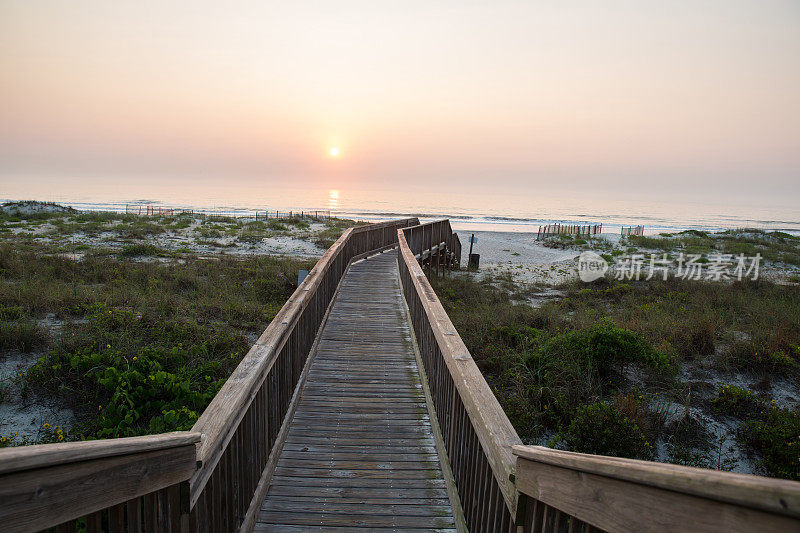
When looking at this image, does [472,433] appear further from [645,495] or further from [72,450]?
[72,450]

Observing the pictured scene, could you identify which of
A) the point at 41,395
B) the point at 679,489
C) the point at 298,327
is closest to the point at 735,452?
the point at 298,327

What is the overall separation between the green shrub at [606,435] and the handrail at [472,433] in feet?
6.75

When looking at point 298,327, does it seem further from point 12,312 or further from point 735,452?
point 12,312

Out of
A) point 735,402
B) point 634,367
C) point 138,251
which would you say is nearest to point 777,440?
point 735,402

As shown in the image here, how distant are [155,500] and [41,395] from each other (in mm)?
6072

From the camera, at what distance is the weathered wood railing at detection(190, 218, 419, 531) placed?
2.51 m

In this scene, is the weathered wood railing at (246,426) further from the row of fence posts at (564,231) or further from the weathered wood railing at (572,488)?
the row of fence posts at (564,231)

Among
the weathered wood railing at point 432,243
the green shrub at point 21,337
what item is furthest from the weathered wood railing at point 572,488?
the weathered wood railing at point 432,243

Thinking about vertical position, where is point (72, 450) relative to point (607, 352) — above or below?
above

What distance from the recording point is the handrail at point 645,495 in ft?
3.29

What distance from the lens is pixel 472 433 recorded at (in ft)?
10.9

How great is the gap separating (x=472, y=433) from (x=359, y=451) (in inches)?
65.0

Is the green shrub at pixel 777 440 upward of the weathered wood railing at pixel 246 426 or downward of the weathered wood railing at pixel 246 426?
downward

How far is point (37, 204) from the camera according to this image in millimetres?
40875
